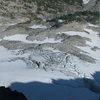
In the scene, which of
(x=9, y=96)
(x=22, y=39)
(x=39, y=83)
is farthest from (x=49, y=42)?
(x=9, y=96)

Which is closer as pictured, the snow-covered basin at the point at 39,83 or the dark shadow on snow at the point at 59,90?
the dark shadow on snow at the point at 59,90

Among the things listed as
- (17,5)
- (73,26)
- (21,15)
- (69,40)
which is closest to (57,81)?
(69,40)

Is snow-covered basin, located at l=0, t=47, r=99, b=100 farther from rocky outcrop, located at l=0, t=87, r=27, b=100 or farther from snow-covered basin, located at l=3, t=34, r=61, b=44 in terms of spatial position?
snow-covered basin, located at l=3, t=34, r=61, b=44

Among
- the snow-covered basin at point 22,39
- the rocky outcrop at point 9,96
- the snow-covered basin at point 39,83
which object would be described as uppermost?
the rocky outcrop at point 9,96

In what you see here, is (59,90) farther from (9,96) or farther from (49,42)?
(49,42)

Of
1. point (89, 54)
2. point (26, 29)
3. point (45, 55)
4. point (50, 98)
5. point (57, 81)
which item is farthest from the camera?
point (26, 29)

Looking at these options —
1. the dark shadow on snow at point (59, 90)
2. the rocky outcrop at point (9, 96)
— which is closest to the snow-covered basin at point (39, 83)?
the dark shadow on snow at point (59, 90)

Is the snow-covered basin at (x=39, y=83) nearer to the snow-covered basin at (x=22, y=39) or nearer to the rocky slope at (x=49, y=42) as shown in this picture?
the rocky slope at (x=49, y=42)

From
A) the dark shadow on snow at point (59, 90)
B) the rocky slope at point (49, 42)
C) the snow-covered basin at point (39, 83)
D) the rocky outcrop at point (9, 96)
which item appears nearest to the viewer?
the rocky outcrop at point (9, 96)

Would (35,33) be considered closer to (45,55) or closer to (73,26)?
(73,26)
